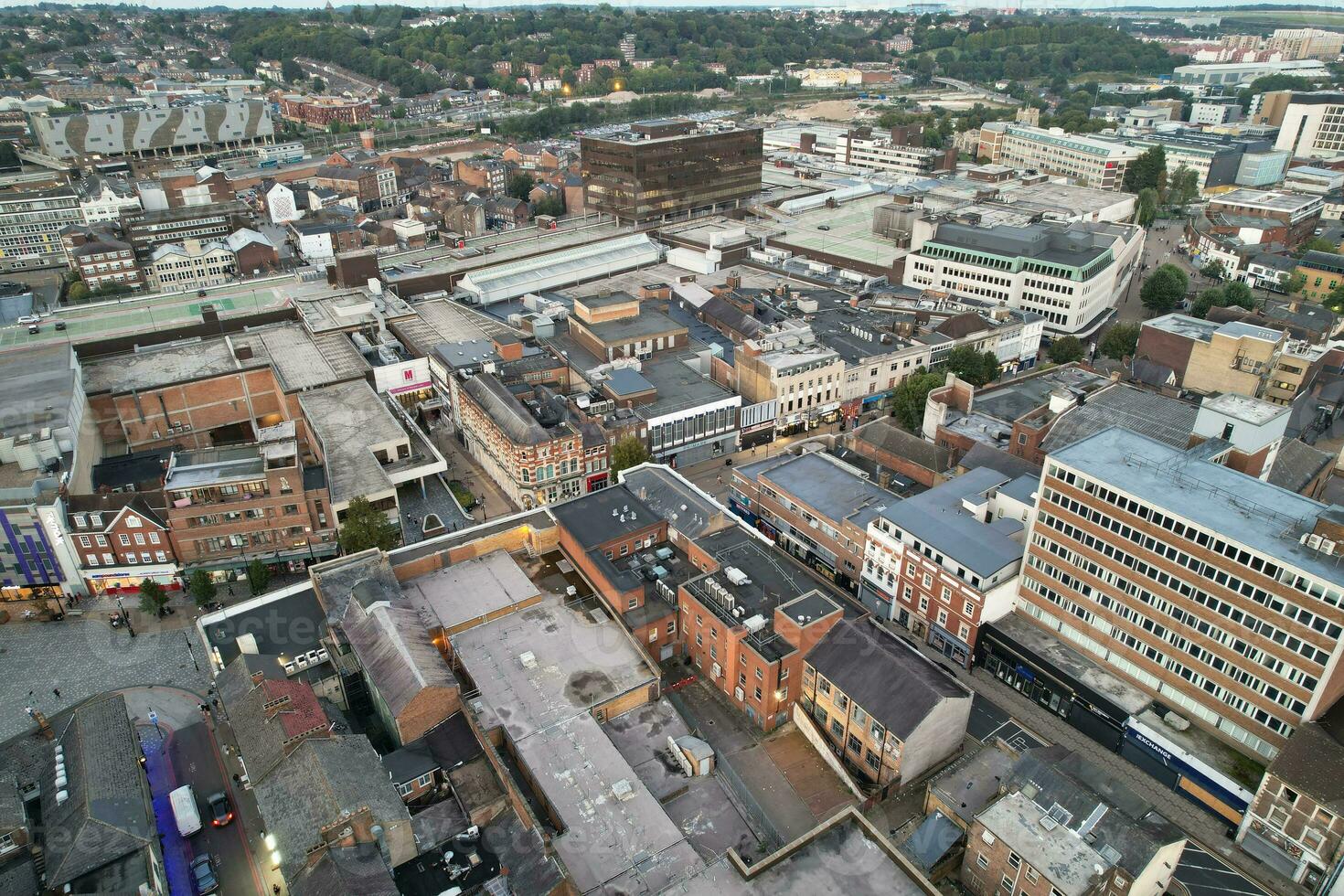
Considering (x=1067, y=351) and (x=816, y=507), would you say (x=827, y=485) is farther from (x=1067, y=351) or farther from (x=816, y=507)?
(x=1067, y=351)

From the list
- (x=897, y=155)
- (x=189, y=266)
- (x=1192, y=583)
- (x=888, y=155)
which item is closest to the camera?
(x=1192, y=583)

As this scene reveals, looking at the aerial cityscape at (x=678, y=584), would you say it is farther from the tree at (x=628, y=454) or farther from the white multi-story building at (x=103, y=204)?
the white multi-story building at (x=103, y=204)

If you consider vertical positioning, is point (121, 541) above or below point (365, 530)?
below

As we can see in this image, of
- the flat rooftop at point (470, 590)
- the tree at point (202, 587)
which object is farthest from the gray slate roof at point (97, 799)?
the flat rooftop at point (470, 590)

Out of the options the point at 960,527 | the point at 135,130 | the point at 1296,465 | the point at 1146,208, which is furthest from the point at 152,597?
the point at 135,130

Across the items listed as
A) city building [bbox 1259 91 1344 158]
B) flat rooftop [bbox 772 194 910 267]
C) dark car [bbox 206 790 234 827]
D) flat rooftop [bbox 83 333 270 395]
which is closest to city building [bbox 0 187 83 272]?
flat rooftop [bbox 83 333 270 395]

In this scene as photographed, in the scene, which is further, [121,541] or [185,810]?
Answer: [121,541]
